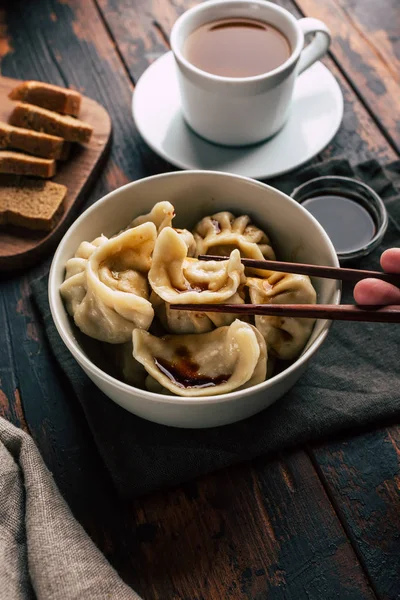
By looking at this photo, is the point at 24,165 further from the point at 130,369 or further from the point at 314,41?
the point at 314,41

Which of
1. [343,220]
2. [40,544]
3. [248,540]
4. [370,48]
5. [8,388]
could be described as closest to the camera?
[40,544]

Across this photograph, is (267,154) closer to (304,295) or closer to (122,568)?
(304,295)

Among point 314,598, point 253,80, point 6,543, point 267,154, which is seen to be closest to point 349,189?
point 267,154

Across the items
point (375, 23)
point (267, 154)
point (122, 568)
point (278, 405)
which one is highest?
point (375, 23)

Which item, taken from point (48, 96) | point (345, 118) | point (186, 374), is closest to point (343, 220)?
point (345, 118)

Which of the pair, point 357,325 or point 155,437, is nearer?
point 155,437

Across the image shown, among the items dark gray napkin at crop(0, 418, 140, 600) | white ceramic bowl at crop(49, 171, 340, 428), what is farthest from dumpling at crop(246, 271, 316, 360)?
dark gray napkin at crop(0, 418, 140, 600)

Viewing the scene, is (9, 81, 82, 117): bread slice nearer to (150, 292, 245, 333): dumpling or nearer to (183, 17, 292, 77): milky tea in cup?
(183, 17, 292, 77): milky tea in cup
